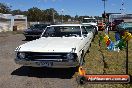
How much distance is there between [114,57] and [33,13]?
84386mm

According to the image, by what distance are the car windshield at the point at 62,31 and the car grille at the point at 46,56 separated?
94.8 inches

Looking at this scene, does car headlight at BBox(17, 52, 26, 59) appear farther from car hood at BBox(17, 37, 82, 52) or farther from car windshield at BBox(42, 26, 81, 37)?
car windshield at BBox(42, 26, 81, 37)

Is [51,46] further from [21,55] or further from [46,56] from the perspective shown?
[21,55]

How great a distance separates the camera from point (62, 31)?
10844 mm

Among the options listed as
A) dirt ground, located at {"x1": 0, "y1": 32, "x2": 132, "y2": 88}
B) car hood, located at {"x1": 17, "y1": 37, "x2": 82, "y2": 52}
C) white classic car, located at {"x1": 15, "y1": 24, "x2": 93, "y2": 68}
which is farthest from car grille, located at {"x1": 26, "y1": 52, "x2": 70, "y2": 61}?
dirt ground, located at {"x1": 0, "y1": 32, "x2": 132, "y2": 88}

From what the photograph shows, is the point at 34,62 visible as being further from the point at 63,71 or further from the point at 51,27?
the point at 51,27

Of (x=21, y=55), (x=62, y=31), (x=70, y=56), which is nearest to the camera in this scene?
(x=70, y=56)

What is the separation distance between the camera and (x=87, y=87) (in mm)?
7062

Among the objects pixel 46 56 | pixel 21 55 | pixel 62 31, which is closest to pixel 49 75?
pixel 46 56

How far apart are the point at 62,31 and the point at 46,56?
2.85m

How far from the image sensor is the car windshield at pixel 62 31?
10.5 meters

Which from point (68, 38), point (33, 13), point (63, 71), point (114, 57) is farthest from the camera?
point (33, 13)

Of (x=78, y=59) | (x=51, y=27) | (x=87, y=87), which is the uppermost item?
(x=51, y=27)

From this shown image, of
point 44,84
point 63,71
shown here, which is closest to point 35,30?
point 63,71
